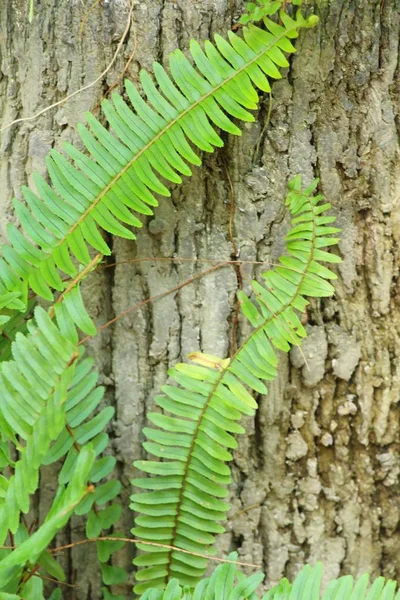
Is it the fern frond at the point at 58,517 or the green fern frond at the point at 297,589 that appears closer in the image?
the fern frond at the point at 58,517

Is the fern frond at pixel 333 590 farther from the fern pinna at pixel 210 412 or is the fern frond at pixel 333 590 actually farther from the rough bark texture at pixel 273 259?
the rough bark texture at pixel 273 259

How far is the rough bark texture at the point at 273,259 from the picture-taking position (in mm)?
1613

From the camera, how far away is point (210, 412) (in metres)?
1.52

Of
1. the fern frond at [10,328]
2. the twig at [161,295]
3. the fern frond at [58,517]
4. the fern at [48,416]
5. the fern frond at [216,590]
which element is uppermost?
the twig at [161,295]

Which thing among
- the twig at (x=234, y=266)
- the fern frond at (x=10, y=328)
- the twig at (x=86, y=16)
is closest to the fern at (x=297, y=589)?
the twig at (x=234, y=266)

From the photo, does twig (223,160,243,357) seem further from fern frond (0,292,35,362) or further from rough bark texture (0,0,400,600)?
fern frond (0,292,35,362)

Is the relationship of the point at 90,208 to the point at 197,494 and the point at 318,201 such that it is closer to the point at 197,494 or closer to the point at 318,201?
the point at 318,201

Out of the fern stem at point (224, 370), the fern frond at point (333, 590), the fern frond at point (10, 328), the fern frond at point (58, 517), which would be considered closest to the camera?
the fern frond at point (58, 517)

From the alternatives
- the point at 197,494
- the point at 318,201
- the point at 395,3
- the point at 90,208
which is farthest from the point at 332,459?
the point at 395,3

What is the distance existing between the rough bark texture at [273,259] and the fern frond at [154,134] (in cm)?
10

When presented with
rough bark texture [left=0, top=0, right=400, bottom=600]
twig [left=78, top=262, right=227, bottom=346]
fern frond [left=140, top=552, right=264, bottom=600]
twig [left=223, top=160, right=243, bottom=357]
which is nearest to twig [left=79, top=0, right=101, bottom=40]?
rough bark texture [left=0, top=0, right=400, bottom=600]

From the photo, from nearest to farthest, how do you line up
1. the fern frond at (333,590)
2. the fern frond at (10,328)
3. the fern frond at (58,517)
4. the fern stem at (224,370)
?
the fern frond at (58,517) → the fern frond at (333,590) → the fern stem at (224,370) → the fern frond at (10,328)

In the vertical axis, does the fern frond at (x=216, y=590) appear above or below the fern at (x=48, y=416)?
below

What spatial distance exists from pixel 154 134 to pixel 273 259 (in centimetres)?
43
